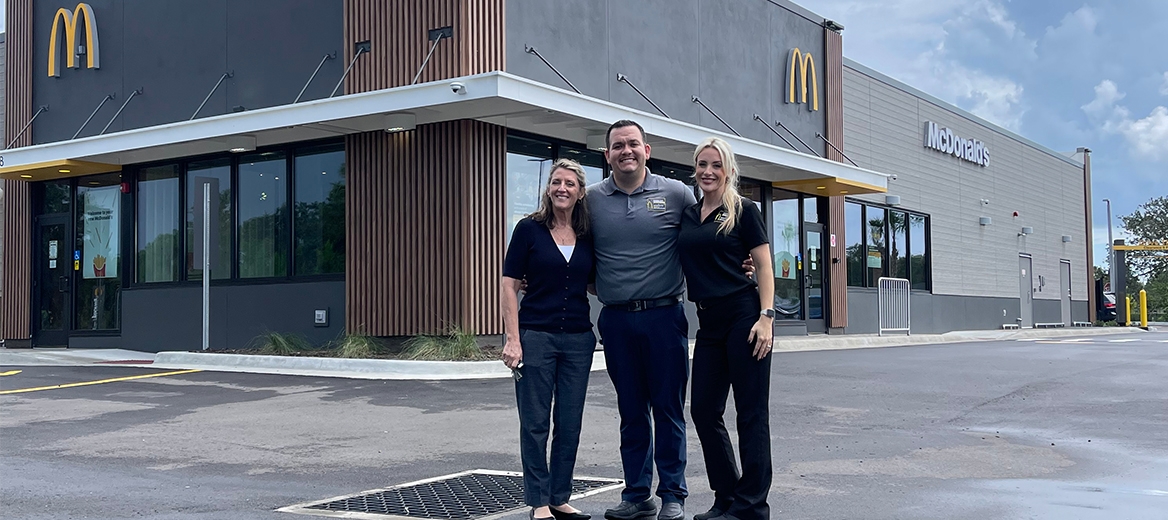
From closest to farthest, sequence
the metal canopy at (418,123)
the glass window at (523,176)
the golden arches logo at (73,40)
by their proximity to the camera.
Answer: the metal canopy at (418,123)
the glass window at (523,176)
the golden arches logo at (73,40)

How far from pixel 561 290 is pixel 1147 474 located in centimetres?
400

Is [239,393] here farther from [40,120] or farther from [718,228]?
[40,120]

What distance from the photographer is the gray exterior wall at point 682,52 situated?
1655 centimetres

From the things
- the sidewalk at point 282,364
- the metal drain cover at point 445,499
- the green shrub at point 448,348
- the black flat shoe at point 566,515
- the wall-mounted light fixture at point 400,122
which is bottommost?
the metal drain cover at point 445,499

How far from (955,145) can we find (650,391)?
2837 centimetres

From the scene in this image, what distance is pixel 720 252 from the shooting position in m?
5.54

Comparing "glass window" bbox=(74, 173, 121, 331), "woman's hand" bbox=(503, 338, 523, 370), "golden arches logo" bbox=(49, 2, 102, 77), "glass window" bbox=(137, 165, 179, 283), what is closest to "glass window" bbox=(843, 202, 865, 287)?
"glass window" bbox=(137, 165, 179, 283)

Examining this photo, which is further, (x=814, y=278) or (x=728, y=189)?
(x=814, y=278)

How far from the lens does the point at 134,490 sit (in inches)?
257

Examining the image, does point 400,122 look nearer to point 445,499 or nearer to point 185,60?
point 185,60

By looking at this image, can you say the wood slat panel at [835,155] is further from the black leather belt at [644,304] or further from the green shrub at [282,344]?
the black leather belt at [644,304]

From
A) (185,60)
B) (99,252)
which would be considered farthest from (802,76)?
(99,252)

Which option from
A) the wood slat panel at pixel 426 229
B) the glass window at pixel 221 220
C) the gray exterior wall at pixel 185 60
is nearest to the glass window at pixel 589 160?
the wood slat panel at pixel 426 229

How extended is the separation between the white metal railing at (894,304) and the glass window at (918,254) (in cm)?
236
